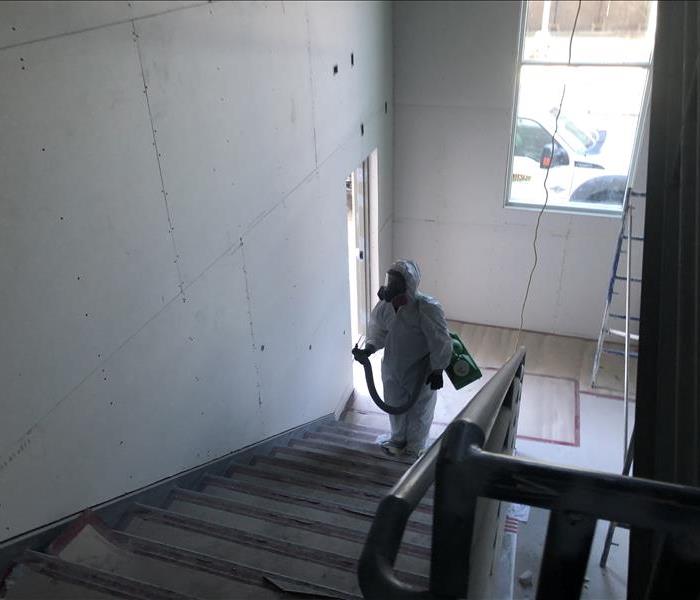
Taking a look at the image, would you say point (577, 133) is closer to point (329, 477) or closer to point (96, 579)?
point (329, 477)

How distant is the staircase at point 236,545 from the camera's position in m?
1.59

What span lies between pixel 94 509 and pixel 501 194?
15.3ft

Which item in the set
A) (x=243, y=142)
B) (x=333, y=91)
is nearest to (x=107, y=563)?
(x=243, y=142)

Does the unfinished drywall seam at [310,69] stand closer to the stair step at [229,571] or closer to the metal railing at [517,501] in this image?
the stair step at [229,571]

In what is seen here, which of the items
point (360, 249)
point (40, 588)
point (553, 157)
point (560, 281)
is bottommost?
point (560, 281)

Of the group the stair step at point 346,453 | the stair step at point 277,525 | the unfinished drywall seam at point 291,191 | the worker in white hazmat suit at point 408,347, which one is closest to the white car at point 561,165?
the unfinished drywall seam at point 291,191

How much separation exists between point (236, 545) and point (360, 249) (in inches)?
145

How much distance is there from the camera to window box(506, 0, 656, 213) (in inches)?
189

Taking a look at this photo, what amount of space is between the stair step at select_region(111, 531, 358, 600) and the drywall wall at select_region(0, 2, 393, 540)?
29 centimetres

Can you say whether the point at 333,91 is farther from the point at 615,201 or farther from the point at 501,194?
the point at 615,201

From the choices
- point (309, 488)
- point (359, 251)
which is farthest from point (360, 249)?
point (309, 488)

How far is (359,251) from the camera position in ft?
17.6

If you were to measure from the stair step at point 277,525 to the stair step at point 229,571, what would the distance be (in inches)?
10.9

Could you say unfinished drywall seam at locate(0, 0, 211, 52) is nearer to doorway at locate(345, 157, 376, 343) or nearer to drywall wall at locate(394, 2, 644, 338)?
doorway at locate(345, 157, 376, 343)
